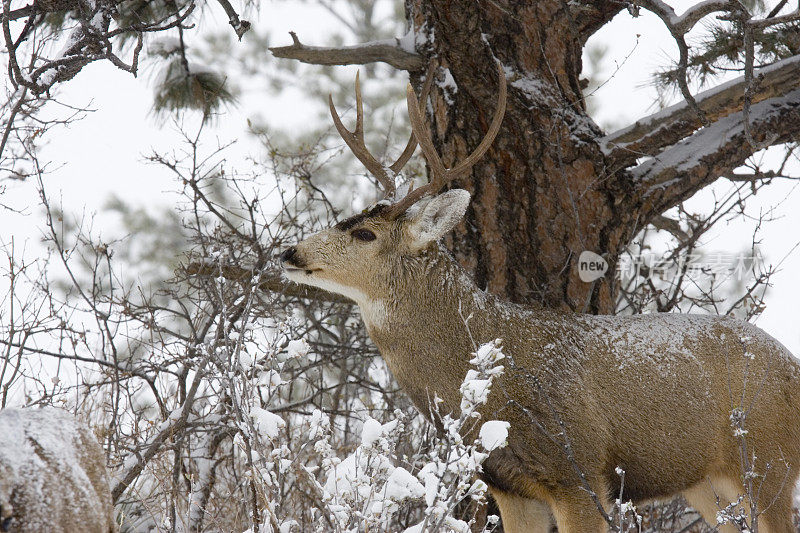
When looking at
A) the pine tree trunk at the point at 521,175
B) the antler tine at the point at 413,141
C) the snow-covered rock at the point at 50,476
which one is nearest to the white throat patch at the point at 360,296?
the antler tine at the point at 413,141

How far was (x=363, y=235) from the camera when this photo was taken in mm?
4961

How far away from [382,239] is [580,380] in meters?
1.43

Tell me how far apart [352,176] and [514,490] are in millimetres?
8374

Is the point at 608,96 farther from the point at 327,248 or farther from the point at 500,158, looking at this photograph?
the point at 327,248

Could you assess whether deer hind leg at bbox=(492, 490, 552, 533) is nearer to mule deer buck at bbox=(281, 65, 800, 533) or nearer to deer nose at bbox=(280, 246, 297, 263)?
mule deer buck at bbox=(281, 65, 800, 533)

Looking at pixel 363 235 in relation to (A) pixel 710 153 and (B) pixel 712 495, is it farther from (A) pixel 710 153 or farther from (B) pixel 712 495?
(A) pixel 710 153

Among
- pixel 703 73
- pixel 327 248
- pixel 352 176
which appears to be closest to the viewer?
pixel 327 248

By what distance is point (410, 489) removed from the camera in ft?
10.4

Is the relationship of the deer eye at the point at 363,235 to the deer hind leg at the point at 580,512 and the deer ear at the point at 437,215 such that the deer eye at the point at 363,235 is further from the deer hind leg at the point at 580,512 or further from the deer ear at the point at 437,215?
the deer hind leg at the point at 580,512

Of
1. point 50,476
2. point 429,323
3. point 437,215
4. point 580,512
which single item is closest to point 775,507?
point 580,512

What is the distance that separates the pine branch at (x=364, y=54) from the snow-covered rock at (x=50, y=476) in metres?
3.96

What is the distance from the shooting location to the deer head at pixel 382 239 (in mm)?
4852

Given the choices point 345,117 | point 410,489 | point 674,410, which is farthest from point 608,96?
point 410,489

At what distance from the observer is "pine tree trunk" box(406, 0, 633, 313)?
6.08 m
